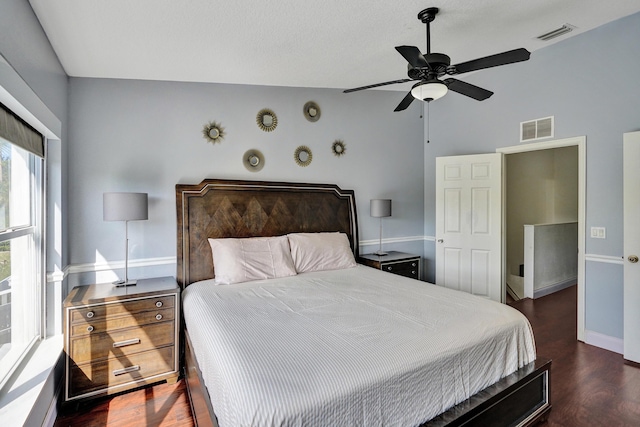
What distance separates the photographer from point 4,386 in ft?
5.95

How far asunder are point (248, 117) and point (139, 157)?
115 centimetres

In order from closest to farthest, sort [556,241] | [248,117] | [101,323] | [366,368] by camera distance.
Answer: [366,368] < [101,323] < [248,117] < [556,241]

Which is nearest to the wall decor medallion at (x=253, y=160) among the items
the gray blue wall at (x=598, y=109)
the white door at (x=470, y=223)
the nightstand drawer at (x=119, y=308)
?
the nightstand drawer at (x=119, y=308)

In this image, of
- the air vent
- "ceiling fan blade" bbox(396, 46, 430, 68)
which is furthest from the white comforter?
the air vent

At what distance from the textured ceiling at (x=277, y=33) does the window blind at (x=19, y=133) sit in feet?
2.27

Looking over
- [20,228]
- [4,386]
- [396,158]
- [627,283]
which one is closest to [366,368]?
[4,386]

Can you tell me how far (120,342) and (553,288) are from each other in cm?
581

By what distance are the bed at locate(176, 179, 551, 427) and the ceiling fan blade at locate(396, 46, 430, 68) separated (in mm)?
1568

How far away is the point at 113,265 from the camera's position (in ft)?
10.00

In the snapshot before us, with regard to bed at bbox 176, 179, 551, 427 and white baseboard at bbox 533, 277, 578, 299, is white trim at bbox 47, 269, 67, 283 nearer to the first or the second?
bed at bbox 176, 179, 551, 427

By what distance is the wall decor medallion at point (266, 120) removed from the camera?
12.0 ft

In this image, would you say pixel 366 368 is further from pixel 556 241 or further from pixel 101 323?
pixel 556 241

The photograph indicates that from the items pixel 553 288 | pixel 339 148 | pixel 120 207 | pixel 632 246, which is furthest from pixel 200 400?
pixel 553 288

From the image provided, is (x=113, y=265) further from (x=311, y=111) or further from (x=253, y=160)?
(x=311, y=111)
